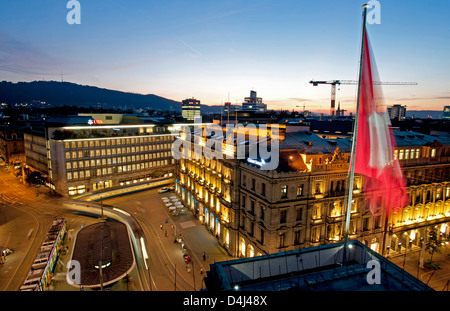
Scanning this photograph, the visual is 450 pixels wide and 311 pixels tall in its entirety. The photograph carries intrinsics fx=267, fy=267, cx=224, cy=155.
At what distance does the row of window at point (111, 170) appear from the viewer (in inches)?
3807

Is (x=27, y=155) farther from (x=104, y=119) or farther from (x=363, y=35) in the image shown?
Result: (x=363, y=35)

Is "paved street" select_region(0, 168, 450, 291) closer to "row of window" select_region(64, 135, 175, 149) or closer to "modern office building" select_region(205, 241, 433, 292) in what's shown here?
"modern office building" select_region(205, 241, 433, 292)

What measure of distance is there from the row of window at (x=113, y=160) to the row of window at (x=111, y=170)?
197 cm

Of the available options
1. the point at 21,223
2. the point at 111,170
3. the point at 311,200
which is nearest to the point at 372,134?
the point at 311,200

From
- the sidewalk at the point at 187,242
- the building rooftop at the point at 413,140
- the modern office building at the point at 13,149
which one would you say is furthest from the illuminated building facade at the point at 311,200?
the modern office building at the point at 13,149

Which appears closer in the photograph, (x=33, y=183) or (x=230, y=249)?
(x=230, y=249)

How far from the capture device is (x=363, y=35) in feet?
63.3

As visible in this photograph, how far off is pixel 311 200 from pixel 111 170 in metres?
83.9

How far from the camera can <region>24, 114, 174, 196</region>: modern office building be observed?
3740 inches

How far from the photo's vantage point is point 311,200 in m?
46.7

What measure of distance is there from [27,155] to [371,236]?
14441 centimetres
